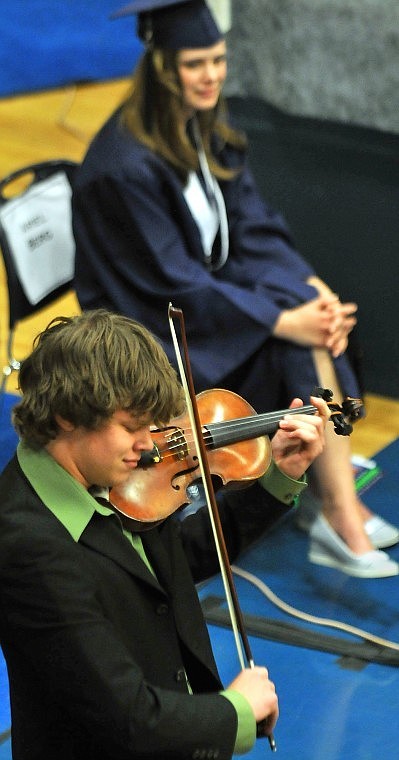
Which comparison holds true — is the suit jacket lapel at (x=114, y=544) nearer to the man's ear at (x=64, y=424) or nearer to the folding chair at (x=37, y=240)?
the man's ear at (x=64, y=424)

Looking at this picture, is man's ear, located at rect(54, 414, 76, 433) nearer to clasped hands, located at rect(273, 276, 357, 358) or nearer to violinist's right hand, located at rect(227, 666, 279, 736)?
violinist's right hand, located at rect(227, 666, 279, 736)

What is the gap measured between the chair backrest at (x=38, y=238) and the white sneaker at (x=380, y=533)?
37.1 inches

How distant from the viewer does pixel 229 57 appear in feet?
12.4

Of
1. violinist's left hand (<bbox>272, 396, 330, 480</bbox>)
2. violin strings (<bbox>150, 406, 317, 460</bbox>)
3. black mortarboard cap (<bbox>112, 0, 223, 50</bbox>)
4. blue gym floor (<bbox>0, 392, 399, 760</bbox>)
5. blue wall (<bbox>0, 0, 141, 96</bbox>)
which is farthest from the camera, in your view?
blue wall (<bbox>0, 0, 141, 96</bbox>)

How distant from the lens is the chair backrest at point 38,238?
2.91 meters

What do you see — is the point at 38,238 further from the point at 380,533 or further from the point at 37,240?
the point at 380,533

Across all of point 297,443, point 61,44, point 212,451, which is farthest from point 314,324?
point 61,44

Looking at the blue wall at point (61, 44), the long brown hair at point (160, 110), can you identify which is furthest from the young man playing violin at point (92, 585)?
the blue wall at point (61, 44)

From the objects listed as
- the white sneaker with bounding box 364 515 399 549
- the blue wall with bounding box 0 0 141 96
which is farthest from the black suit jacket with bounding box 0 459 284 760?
the blue wall with bounding box 0 0 141 96

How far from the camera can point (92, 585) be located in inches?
54.1

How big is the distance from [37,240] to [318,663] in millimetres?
1207

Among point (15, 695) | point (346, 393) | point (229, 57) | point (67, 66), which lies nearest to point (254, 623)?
point (346, 393)

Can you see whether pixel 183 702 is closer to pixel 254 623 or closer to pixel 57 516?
pixel 57 516

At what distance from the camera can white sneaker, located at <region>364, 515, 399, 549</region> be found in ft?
9.52
